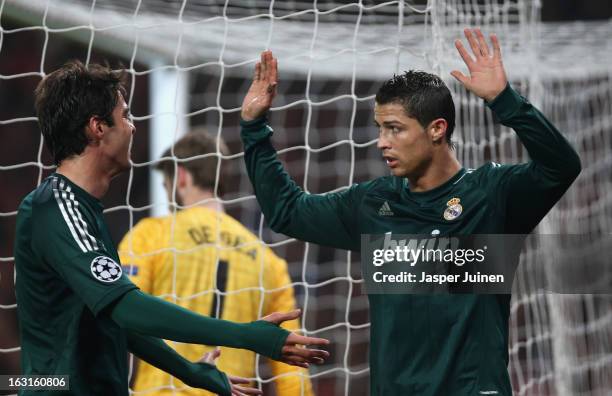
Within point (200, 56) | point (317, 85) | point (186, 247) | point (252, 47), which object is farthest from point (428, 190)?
point (317, 85)

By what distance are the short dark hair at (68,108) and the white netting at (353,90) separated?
3.93 feet

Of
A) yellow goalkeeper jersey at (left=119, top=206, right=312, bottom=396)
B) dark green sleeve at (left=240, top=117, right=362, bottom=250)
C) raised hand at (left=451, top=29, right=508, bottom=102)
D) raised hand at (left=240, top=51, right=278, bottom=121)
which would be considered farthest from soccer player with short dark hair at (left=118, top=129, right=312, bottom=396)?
raised hand at (left=451, top=29, right=508, bottom=102)

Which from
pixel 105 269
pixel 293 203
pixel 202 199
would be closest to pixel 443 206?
pixel 293 203

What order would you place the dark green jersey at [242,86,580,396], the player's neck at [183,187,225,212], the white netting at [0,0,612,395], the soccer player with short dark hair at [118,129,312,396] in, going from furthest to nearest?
the white netting at [0,0,612,395] < the player's neck at [183,187,225,212] < the soccer player with short dark hair at [118,129,312,396] < the dark green jersey at [242,86,580,396]

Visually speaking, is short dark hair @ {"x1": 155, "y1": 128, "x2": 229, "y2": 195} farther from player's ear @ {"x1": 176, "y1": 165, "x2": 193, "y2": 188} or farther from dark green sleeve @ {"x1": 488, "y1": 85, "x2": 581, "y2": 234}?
dark green sleeve @ {"x1": 488, "y1": 85, "x2": 581, "y2": 234}

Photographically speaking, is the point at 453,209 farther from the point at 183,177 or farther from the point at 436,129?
the point at 183,177

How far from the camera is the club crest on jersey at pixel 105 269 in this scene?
2.23 metres

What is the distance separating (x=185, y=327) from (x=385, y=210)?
2.08 feet

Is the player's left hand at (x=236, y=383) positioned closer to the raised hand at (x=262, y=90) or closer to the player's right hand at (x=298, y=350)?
the player's right hand at (x=298, y=350)

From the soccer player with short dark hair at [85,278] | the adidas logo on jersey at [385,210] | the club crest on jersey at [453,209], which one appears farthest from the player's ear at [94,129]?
the club crest on jersey at [453,209]

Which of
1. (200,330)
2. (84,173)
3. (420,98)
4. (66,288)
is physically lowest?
(200,330)

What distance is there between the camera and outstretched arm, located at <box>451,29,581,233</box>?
239 cm

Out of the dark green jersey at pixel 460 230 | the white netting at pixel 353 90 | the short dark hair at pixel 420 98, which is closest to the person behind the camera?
the dark green jersey at pixel 460 230

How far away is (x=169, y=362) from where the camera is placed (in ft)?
8.45
